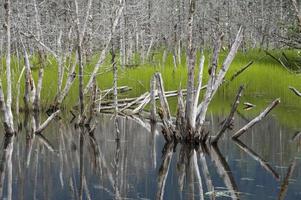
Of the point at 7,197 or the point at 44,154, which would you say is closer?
the point at 7,197

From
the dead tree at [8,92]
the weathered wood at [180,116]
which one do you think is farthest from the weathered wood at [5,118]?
the weathered wood at [180,116]

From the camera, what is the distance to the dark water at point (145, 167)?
992cm

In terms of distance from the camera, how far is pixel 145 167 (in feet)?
38.7

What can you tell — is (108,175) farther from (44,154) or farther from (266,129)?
(266,129)

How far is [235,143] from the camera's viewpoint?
46.3ft

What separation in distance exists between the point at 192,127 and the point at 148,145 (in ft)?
4.13

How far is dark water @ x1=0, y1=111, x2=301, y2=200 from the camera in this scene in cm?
992

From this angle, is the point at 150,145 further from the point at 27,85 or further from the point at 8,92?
the point at 27,85

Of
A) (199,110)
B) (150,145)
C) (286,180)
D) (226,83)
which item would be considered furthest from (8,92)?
(226,83)

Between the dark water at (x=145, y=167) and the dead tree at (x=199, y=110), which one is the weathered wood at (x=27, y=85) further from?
the dead tree at (x=199, y=110)

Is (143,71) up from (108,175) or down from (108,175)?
up

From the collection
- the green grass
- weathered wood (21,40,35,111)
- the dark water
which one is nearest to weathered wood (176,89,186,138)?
the dark water

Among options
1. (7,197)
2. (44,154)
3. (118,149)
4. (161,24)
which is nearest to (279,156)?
(118,149)

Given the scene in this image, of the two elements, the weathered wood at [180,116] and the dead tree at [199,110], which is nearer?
the dead tree at [199,110]
